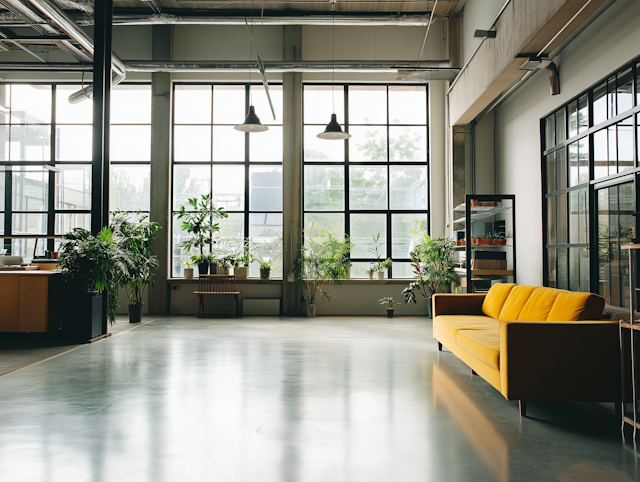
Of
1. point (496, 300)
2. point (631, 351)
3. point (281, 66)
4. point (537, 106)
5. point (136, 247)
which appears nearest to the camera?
point (631, 351)

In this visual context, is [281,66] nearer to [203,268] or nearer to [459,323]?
[203,268]

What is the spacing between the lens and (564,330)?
332 cm

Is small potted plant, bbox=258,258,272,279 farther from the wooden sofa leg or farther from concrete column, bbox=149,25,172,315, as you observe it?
the wooden sofa leg

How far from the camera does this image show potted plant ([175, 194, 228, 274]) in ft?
30.4

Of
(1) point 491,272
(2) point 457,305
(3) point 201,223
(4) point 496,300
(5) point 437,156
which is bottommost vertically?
(2) point 457,305

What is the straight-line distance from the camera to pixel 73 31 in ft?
24.2

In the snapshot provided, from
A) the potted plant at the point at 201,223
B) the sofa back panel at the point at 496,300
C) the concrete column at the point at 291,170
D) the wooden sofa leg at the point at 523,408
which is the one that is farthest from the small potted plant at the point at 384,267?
the wooden sofa leg at the point at 523,408

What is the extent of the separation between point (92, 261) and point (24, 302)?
39.9 inches

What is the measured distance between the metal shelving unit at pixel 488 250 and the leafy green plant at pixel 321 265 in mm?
2292

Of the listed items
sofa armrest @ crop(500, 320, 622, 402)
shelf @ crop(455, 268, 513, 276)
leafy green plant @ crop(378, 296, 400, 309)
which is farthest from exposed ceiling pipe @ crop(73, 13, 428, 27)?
sofa armrest @ crop(500, 320, 622, 402)

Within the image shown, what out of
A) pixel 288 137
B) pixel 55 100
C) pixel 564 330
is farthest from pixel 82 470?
pixel 55 100

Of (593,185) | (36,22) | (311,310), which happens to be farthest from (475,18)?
(36,22)

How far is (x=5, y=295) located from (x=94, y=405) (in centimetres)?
350

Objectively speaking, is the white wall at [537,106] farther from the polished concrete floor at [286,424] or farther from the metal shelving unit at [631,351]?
the polished concrete floor at [286,424]
